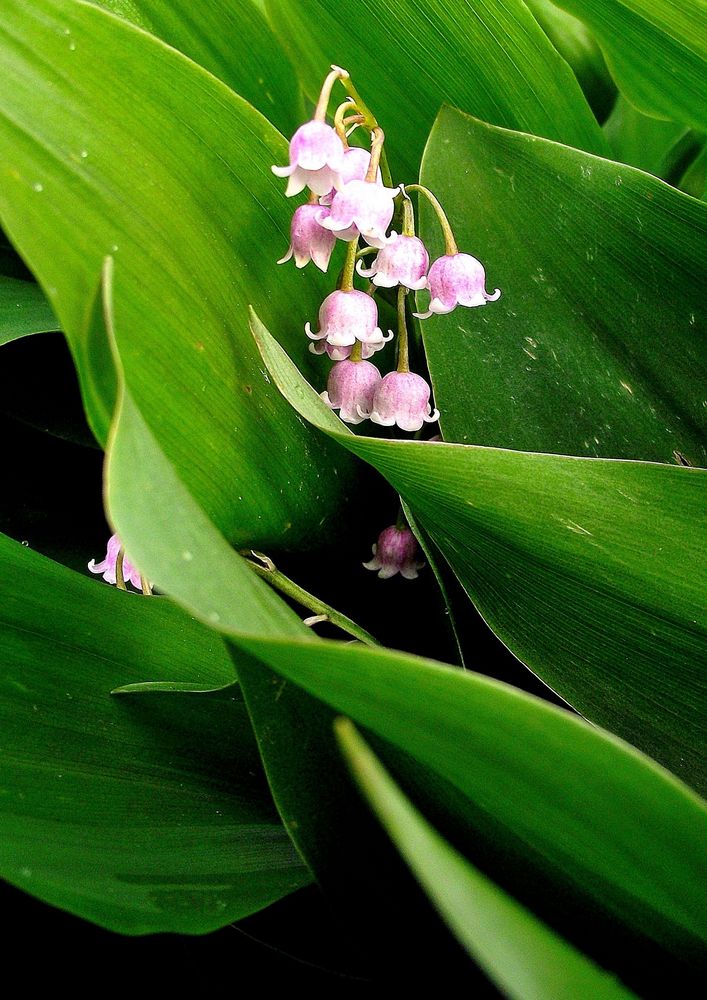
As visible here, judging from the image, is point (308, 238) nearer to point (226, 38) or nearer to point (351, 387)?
point (351, 387)

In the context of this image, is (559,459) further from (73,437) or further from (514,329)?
(73,437)

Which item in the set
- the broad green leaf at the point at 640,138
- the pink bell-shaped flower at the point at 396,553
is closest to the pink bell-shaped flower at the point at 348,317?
the pink bell-shaped flower at the point at 396,553

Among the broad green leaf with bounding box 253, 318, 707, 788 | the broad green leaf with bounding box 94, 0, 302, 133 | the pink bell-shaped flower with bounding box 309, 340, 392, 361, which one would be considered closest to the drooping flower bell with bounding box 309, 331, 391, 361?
the pink bell-shaped flower with bounding box 309, 340, 392, 361

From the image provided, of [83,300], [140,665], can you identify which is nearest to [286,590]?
[140,665]

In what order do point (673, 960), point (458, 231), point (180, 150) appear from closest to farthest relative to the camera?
point (673, 960) → point (180, 150) → point (458, 231)

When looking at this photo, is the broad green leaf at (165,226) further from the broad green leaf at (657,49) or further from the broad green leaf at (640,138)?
the broad green leaf at (640,138)

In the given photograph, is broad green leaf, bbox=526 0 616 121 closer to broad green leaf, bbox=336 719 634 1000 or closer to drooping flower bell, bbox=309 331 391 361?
drooping flower bell, bbox=309 331 391 361
